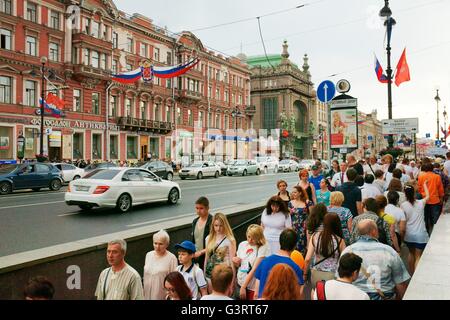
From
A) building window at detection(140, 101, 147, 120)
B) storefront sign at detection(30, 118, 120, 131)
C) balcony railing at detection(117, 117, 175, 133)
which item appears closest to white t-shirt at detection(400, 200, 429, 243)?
storefront sign at detection(30, 118, 120, 131)

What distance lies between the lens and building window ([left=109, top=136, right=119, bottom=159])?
42531 mm

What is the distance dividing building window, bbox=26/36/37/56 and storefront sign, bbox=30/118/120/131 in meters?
5.61

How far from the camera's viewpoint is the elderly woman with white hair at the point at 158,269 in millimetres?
4488

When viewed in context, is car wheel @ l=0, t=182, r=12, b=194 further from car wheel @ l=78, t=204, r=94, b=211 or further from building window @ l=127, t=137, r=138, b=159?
building window @ l=127, t=137, r=138, b=159

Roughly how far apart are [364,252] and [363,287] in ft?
1.13

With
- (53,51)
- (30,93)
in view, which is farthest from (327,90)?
(53,51)

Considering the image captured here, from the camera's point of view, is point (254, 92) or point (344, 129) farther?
point (254, 92)

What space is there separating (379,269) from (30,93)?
3589 centimetres

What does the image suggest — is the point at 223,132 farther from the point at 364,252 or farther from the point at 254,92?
the point at 364,252

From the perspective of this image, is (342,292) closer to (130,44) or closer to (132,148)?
(132,148)

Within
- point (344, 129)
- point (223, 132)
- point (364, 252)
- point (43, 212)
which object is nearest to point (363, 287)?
point (364, 252)

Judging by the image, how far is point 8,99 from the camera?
108 ft

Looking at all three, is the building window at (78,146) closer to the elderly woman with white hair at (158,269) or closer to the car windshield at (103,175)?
the car windshield at (103,175)
